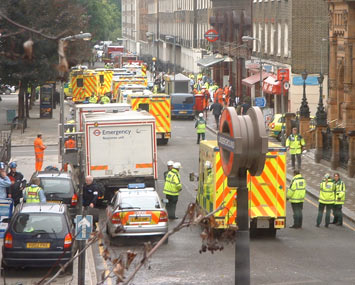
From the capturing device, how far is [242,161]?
1059 centimetres

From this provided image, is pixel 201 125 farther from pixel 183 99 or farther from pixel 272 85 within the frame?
pixel 183 99

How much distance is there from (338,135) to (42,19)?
56.6 ft

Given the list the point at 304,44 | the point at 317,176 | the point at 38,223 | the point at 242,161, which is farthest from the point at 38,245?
the point at 304,44

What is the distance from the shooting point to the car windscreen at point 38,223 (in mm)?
17266

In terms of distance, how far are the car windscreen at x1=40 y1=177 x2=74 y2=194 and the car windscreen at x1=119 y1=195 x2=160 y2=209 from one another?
3.49 metres

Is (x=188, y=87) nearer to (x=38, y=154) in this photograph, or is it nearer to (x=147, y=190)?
(x=38, y=154)

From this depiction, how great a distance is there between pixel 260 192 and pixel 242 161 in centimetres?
989

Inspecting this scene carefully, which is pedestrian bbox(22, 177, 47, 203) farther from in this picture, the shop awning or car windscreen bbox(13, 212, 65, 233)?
the shop awning

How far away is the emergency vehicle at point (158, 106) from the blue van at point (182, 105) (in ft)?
45.5

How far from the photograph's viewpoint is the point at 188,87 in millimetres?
65875

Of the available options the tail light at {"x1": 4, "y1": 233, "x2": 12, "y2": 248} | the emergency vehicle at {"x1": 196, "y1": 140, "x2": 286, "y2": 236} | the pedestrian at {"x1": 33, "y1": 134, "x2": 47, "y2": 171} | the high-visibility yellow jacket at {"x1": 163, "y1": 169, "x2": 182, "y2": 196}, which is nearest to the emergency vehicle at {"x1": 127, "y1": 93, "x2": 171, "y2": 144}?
the pedestrian at {"x1": 33, "y1": 134, "x2": 47, "y2": 171}

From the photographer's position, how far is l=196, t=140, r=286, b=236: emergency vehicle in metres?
20.2

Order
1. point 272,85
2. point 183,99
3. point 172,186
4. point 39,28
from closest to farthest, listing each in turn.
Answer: point 172,186 < point 39,28 < point 272,85 < point 183,99

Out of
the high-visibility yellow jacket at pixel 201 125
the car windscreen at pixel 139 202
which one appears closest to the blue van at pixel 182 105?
the high-visibility yellow jacket at pixel 201 125
